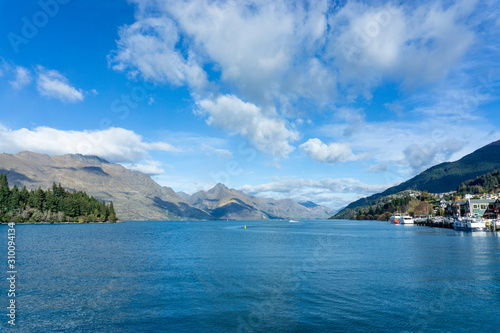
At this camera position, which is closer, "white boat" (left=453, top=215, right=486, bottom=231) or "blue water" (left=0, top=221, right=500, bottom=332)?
"blue water" (left=0, top=221, right=500, bottom=332)

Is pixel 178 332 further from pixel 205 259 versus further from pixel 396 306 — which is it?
pixel 205 259

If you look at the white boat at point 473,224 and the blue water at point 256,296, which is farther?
the white boat at point 473,224

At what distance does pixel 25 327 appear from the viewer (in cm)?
2705

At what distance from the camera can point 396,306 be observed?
106 ft

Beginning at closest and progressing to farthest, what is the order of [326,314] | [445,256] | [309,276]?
[326,314]
[309,276]
[445,256]

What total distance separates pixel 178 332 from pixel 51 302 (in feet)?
56.6

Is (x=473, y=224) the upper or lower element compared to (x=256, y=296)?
lower

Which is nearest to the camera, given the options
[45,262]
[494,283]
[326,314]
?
[326,314]

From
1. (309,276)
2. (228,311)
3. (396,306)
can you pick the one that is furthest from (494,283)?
(228,311)

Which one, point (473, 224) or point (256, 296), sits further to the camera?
point (473, 224)

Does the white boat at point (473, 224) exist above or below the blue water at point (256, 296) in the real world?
below

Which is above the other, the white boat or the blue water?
the blue water

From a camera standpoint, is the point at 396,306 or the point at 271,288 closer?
the point at 396,306

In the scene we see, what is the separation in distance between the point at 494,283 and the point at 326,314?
1145 inches
